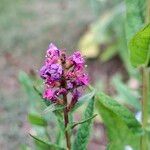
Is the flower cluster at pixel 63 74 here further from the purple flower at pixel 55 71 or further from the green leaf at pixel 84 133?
the green leaf at pixel 84 133

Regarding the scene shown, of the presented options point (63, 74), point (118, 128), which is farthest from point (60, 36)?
point (63, 74)

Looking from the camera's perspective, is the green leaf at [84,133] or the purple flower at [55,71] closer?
the purple flower at [55,71]

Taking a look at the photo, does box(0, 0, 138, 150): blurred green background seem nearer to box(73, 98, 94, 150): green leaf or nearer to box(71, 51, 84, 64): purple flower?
box(73, 98, 94, 150): green leaf

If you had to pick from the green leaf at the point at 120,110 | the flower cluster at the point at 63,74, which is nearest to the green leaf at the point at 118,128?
the green leaf at the point at 120,110

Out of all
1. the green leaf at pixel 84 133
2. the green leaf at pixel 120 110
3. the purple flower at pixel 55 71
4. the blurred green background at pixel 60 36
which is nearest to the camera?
the purple flower at pixel 55 71

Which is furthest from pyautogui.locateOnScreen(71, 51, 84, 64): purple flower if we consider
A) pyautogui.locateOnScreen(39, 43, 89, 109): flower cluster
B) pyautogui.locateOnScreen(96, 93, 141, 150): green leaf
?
pyautogui.locateOnScreen(96, 93, 141, 150): green leaf

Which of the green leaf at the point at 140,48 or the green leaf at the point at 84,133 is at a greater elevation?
the green leaf at the point at 140,48

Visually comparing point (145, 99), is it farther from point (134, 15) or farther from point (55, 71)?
point (55, 71)
